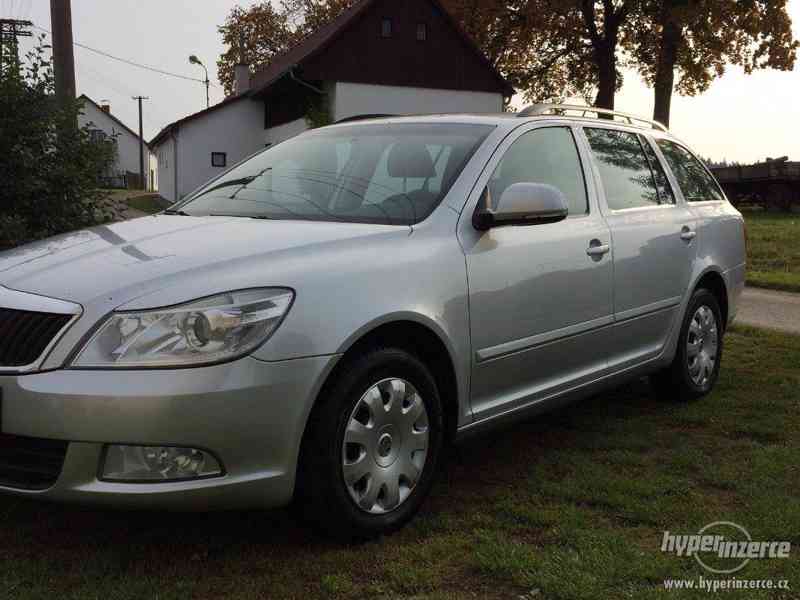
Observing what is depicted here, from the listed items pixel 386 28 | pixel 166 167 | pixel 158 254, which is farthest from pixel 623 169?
pixel 166 167

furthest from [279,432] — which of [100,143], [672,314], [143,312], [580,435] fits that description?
[100,143]

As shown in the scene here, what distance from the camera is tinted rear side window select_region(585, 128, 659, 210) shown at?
511 cm

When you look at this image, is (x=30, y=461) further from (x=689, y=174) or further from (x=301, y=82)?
(x=301, y=82)

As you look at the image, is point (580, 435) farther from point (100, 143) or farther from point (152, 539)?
point (100, 143)

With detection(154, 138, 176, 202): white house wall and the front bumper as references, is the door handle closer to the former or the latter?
the front bumper

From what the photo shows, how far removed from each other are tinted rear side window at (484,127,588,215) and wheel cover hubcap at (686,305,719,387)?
1.44 m

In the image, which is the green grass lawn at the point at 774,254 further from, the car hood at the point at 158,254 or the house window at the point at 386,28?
the house window at the point at 386,28

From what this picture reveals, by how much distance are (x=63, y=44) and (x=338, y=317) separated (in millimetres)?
8786

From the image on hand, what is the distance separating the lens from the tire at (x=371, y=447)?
3.34m

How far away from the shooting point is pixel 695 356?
594 centimetres

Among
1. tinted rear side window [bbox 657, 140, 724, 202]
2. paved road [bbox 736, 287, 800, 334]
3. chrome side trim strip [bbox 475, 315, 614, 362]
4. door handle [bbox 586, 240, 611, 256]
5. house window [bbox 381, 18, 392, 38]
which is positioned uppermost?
house window [bbox 381, 18, 392, 38]

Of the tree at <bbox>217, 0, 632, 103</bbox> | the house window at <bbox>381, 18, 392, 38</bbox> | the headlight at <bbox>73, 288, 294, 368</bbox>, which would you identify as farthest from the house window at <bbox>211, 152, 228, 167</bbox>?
the headlight at <bbox>73, 288, 294, 368</bbox>

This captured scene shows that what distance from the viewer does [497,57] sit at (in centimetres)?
3288

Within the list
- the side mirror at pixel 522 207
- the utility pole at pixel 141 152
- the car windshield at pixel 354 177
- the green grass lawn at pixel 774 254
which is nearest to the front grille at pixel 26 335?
the car windshield at pixel 354 177
